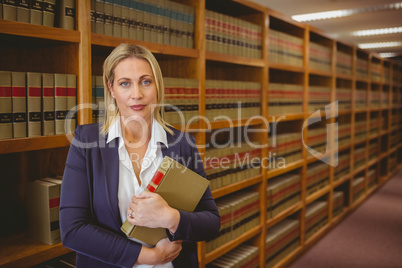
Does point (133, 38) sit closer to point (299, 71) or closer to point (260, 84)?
point (260, 84)

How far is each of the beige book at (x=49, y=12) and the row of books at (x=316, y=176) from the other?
9.62 feet

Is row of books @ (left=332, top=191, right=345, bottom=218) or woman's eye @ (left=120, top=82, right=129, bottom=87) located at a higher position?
woman's eye @ (left=120, top=82, right=129, bottom=87)

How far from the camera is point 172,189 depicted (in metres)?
1.24

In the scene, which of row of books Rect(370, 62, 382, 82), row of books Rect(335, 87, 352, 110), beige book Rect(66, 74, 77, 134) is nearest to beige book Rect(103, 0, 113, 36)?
beige book Rect(66, 74, 77, 134)

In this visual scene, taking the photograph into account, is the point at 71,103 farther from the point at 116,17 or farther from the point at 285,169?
the point at 285,169

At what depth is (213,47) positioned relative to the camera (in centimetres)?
232

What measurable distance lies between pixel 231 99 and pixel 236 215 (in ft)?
2.76

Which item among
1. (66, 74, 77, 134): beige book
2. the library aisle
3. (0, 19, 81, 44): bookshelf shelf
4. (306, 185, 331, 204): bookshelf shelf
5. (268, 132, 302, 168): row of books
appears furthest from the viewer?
(306, 185, 331, 204): bookshelf shelf

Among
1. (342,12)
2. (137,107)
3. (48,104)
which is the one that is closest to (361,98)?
(342,12)

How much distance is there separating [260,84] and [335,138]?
1985 mm

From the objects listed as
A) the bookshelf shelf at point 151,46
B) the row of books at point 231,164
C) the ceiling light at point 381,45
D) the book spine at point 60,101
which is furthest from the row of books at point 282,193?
the ceiling light at point 381,45

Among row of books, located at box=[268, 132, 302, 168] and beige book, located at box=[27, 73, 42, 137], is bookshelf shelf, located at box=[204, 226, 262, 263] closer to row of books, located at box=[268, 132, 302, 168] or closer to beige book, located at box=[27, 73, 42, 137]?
row of books, located at box=[268, 132, 302, 168]

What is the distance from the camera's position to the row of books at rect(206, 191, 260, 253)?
2.46 meters

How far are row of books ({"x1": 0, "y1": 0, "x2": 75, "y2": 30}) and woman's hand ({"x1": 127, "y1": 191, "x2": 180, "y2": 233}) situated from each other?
82 centimetres
